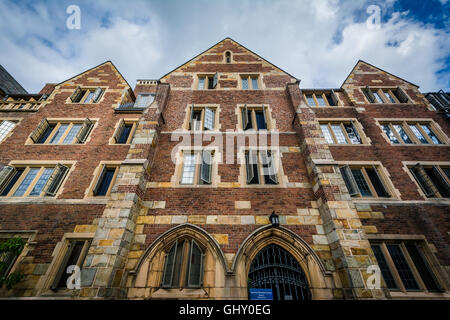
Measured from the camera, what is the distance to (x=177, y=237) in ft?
21.2

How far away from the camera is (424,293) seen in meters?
6.37

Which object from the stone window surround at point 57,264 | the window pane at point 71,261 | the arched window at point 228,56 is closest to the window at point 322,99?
the arched window at point 228,56

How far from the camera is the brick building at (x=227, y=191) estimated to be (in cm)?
579

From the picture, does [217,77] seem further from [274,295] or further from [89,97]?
[274,295]

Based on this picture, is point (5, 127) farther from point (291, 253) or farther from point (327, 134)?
point (327, 134)

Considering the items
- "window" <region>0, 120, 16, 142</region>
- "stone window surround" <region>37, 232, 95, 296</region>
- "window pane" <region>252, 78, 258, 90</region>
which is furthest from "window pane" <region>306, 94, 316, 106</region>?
"window" <region>0, 120, 16, 142</region>

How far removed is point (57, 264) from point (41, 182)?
4319 mm

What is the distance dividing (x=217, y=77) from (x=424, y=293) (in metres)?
13.4

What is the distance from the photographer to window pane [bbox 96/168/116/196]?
8.53m

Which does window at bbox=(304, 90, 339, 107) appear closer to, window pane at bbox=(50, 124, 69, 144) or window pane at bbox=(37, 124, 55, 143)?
window pane at bbox=(50, 124, 69, 144)

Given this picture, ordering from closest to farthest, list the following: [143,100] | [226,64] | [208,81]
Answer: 1. [208,81]
2. [226,64]
3. [143,100]

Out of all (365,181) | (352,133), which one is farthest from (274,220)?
(352,133)

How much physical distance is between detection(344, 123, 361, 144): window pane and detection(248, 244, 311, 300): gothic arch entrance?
25.6 ft
